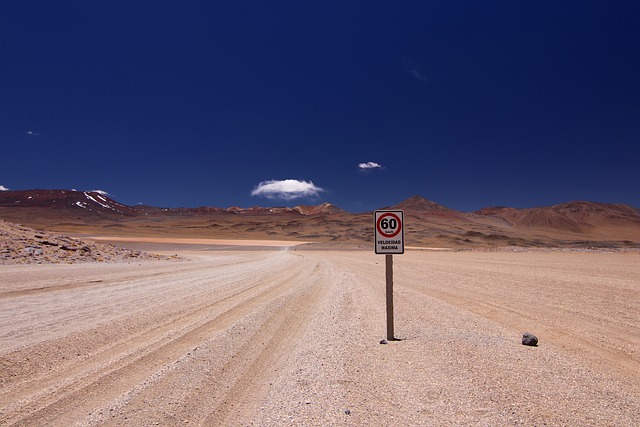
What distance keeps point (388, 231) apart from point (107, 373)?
15.3ft

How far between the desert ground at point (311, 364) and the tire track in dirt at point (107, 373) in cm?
2

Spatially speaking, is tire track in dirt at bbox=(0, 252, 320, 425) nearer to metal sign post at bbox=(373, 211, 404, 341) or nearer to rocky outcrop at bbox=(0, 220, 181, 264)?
metal sign post at bbox=(373, 211, 404, 341)

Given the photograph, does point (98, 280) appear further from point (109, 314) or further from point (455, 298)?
point (455, 298)

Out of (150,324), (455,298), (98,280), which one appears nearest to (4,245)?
(98,280)

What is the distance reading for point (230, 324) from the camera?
8.05 meters

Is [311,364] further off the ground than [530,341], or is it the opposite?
[530,341]

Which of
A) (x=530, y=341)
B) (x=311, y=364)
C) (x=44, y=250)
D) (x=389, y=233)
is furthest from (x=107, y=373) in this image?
(x=44, y=250)

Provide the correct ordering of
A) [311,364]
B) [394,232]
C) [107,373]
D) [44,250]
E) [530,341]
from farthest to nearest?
[44,250] → [394,232] → [530,341] → [311,364] → [107,373]

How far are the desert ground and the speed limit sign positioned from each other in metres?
1.62

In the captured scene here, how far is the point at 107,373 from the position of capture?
16.7 ft

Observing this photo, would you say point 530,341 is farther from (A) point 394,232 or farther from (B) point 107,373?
(B) point 107,373

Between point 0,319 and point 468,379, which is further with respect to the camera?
point 0,319

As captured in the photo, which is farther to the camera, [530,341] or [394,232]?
[394,232]

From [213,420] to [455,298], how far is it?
1011cm
